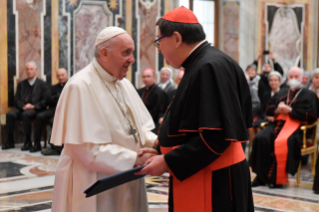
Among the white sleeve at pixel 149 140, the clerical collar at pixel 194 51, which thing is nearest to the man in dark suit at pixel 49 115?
the white sleeve at pixel 149 140

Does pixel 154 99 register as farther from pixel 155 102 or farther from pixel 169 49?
pixel 169 49

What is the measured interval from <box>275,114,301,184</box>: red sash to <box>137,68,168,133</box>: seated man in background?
8.58 feet

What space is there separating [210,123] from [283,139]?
4.17 meters

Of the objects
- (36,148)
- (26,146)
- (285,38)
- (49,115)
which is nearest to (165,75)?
(49,115)

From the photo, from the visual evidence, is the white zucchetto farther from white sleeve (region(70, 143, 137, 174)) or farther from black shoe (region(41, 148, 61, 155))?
black shoe (region(41, 148, 61, 155))

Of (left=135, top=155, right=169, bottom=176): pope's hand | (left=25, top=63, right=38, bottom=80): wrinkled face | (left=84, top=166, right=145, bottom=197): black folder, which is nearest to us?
(left=84, top=166, right=145, bottom=197): black folder

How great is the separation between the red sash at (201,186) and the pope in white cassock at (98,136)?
464 millimetres

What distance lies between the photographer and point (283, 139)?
5.93 metres

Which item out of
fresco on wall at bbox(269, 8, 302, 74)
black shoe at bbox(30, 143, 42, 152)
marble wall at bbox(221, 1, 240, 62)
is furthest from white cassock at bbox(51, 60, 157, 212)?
fresco on wall at bbox(269, 8, 302, 74)

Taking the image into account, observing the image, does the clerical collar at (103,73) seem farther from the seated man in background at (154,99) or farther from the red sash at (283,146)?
the seated man in background at (154,99)

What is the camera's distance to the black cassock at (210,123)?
2.05 meters

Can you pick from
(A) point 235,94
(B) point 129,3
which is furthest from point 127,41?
(B) point 129,3

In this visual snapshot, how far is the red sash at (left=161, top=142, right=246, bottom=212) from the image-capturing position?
2.17 m

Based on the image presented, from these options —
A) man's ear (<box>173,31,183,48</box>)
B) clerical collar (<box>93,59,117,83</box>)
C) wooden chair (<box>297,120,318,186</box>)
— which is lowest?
wooden chair (<box>297,120,318,186</box>)
